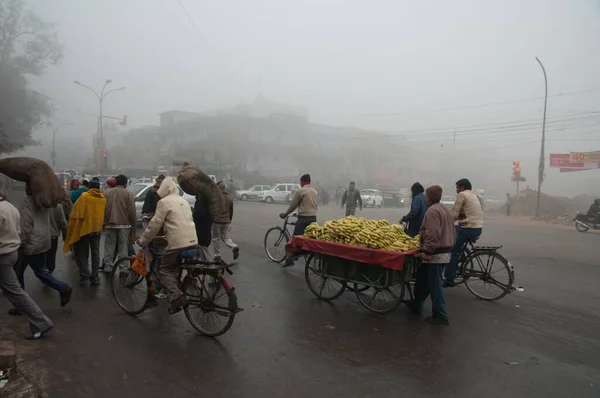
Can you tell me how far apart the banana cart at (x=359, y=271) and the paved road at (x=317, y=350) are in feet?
0.68

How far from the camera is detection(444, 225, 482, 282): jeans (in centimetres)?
605

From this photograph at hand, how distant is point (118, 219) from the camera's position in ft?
21.1

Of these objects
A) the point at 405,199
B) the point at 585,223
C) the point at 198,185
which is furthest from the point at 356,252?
the point at 405,199

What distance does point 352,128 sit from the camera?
7681 cm

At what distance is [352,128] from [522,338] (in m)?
74.4

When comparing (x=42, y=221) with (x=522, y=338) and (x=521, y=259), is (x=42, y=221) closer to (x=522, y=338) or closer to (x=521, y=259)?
(x=522, y=338)

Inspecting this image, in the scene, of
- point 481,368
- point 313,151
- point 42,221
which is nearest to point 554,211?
point 481,368

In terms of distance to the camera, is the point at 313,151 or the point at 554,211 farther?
the point at 313,151

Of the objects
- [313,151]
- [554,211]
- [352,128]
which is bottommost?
[554,211]

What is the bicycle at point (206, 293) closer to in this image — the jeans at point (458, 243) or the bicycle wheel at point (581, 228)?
the jeans at point (458, 243)

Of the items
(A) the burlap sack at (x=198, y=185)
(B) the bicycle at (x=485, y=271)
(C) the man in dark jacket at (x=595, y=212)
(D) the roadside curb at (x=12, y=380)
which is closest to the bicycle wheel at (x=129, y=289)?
(A) the burlap sack at (x=198, y=185)

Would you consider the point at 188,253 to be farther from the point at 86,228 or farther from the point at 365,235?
the point at 86,228

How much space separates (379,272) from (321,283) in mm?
1045

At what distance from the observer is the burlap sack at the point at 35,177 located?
4.43 m
